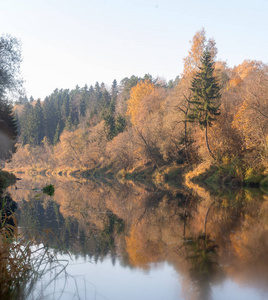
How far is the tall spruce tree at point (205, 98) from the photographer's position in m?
31.8

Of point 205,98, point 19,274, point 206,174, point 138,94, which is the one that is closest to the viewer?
point 19,274

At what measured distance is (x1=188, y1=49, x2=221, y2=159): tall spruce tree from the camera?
104 ft

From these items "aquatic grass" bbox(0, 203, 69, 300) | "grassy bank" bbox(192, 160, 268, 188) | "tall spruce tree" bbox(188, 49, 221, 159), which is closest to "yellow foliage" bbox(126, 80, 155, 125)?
"tall spruce tree" bbox(188, 49, 221, 159)

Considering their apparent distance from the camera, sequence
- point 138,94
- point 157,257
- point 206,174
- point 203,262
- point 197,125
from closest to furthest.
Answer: point 203,262 → point 157,257 → point 206,174 → point 197,125 → point 138,94

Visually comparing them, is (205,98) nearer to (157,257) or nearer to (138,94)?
(138,94)

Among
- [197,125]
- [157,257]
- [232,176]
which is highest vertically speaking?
[197,125]

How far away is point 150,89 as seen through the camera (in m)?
50.4

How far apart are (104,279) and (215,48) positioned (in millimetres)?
36431

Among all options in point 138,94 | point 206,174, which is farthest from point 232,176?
point 138,94

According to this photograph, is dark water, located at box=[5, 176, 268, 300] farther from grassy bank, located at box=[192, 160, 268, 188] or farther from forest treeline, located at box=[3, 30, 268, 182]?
forest treeline, located at box=[3, 30, 268, 182]

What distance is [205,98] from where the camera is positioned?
1284 inches

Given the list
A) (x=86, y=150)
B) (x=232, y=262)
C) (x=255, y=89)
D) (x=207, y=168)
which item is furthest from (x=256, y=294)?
(x=86, y=150)

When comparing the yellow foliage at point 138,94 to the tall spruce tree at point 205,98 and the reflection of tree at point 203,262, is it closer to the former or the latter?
the tall spruce tree at point 205,98

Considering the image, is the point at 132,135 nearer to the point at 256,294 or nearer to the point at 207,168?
the point at 207,168
